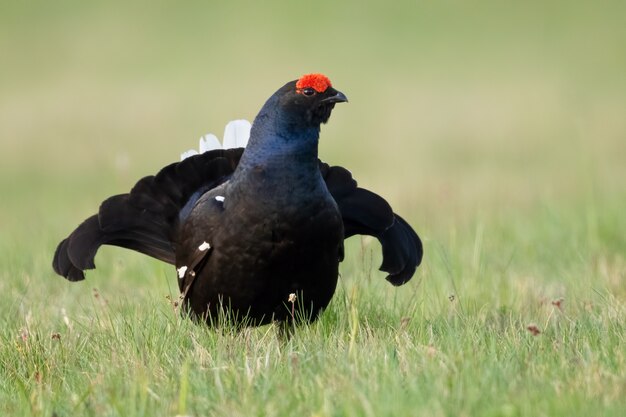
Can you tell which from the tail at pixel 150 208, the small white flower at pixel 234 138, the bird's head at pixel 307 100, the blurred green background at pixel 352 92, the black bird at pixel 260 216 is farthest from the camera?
the blurred green background at pixel 352 92

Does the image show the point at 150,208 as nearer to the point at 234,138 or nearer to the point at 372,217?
the point at 234,138

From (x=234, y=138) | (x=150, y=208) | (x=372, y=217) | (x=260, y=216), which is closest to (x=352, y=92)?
(x=234, y=138)

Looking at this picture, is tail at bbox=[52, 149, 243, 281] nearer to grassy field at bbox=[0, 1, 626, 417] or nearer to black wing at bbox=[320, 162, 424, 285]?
grassy field at bbox=[0, 1, 626, 417]

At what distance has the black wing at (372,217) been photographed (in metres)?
5.75

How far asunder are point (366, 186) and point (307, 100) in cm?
632

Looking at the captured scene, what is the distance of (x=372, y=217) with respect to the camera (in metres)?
5.79

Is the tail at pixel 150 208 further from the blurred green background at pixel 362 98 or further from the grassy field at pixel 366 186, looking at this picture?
the blurred green background at pixel 362 98

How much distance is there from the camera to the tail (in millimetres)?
5691

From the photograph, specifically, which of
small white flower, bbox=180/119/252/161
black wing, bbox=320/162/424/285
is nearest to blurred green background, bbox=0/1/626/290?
black wing, bbox=320/162/424/285

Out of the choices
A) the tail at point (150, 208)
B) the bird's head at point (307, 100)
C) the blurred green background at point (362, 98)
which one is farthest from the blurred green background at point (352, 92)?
the bird's head at point (307, 100)

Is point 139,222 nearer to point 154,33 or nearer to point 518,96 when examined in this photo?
point 518,96

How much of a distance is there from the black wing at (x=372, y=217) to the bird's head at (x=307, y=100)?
568mm

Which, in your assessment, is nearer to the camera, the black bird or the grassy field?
the grassy field

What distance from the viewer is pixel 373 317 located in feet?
17.8
